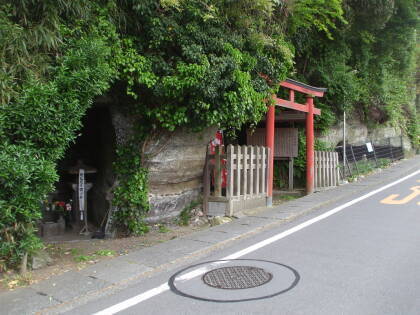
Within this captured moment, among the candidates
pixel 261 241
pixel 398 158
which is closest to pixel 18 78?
pixel 261 241

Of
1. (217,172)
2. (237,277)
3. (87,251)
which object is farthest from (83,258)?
(217,172)

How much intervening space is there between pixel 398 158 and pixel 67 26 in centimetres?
1893

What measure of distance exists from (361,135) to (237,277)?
50.6 feet

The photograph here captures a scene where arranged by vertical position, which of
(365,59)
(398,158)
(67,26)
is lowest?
(398,158)

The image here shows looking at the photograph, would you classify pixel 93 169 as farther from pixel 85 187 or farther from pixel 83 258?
pixel 83 258

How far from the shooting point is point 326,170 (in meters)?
12.8

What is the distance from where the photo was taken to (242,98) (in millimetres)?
7629

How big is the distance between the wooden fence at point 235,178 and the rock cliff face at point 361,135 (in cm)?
615

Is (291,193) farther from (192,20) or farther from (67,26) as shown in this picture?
(67,26)

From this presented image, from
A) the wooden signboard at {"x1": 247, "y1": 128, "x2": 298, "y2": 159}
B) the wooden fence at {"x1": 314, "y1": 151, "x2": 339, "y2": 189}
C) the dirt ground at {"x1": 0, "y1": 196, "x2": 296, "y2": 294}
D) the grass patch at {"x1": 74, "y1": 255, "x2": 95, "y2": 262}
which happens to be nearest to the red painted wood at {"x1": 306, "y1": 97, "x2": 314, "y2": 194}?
the wooden fence at {"x1": 314, "y1": 151, "x2": 339, "y2": 189}

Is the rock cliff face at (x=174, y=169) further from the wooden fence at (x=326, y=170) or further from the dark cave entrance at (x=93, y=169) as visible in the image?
the wooden fence at (x=326, y=170)

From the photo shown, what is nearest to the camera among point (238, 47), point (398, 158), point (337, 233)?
point (337, 233)

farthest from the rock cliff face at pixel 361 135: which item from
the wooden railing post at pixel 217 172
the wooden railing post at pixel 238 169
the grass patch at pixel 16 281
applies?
the grass patch at pixel 16 281

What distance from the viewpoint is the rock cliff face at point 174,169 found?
331 inches
